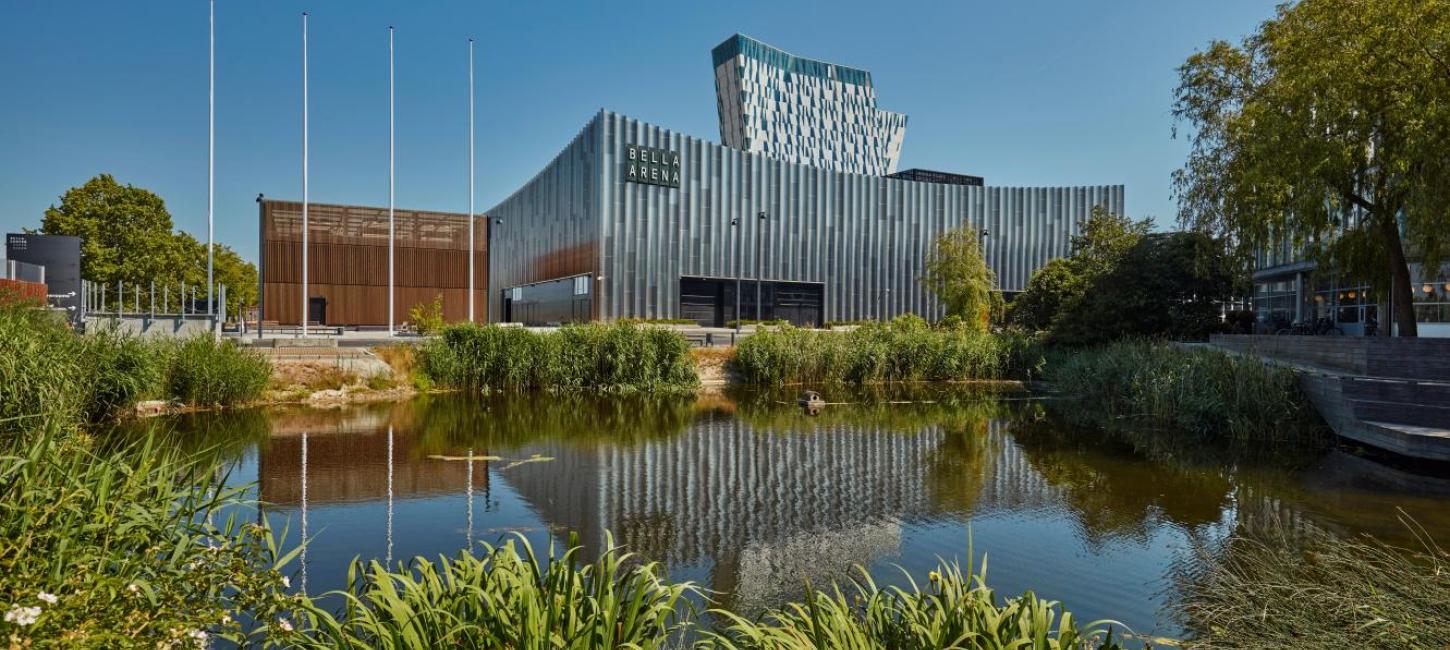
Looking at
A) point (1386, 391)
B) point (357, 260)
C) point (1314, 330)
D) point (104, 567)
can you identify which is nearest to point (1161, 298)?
point (1314, 330)

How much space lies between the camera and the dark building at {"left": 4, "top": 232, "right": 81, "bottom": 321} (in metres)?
28.5

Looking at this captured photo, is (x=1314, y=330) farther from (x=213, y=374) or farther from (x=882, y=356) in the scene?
(x=213, y=374)

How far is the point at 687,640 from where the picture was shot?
531 centimetres

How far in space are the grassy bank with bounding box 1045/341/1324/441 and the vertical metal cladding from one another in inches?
1070

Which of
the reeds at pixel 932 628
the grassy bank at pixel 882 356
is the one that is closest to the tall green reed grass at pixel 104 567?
the reeds at pixel 932 628

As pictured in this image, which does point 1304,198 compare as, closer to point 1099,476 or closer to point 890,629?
point 1099,476

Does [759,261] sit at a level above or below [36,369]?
above

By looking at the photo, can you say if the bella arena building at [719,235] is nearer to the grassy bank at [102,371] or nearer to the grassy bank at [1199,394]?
the grassy bank at [102,371]

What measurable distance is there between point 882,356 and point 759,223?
2236 cm

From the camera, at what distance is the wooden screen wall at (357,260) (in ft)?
167

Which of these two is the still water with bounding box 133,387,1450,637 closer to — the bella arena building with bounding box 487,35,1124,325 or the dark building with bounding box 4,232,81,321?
the dark building with bounding box 4,232,81,321

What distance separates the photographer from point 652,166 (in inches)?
1769

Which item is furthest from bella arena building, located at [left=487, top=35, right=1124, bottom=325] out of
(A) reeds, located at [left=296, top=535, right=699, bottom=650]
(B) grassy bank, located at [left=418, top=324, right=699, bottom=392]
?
(A) reeds, located at [left=296, top=535, right=699, bottom=650]

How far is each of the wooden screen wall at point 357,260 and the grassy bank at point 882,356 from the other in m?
33.7
